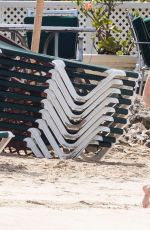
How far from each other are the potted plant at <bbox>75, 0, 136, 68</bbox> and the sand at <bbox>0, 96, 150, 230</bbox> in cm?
499

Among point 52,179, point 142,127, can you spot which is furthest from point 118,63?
point 52,179

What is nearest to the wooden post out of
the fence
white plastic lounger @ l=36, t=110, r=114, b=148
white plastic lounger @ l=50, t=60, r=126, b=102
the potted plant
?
white plastic lounger @ l=50, t=60, r=126, b=102

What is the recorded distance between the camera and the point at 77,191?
7984mm

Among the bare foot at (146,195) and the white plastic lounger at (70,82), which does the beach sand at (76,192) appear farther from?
the white plastic lounger at (70,82)

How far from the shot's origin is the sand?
6.18 meters

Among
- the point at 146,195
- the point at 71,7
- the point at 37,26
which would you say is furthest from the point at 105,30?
the point at 146,195

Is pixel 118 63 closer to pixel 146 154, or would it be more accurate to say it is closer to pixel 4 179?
pixel 146 154

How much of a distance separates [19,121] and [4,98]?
0.85ft

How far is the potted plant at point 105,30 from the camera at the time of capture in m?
16.0

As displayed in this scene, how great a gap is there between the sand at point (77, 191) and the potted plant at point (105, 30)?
4990mm

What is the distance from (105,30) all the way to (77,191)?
27.8 feet

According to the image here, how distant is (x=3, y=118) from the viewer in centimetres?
989

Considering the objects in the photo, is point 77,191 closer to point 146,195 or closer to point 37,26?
point 146,195

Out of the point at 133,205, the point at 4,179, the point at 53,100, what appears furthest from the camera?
the point at 53,100
